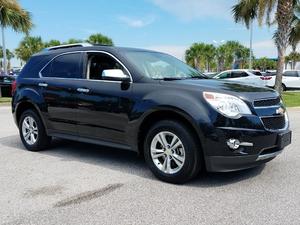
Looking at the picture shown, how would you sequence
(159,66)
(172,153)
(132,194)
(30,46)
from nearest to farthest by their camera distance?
1. (132,194)
2. (172,153)
3. (159,66)
4. (30,46)

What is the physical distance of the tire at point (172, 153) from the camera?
4801 mm

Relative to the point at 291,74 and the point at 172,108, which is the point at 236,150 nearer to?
the point at 172,108

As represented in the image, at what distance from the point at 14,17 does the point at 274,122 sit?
1813 centimetres

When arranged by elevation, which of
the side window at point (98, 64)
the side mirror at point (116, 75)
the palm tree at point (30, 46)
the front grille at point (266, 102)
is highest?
the palm tree at point (30, 46)

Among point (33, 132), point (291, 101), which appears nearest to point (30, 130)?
point (33, 132)

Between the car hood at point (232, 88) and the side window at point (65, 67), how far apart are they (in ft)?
5.65

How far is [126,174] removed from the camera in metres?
5.49

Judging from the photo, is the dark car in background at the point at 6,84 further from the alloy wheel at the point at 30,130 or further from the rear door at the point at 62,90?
the rear door at the point at 62,90

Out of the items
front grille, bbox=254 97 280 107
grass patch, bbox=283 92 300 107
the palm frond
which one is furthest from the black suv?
the palm frond

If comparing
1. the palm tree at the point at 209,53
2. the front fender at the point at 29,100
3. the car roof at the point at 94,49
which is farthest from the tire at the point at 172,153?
the palm tree at the point at 209,53

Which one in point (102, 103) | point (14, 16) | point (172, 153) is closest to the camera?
point (172, 153)

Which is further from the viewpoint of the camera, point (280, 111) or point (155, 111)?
point (280, 111)

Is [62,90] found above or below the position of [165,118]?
above

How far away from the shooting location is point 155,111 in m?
5.08
